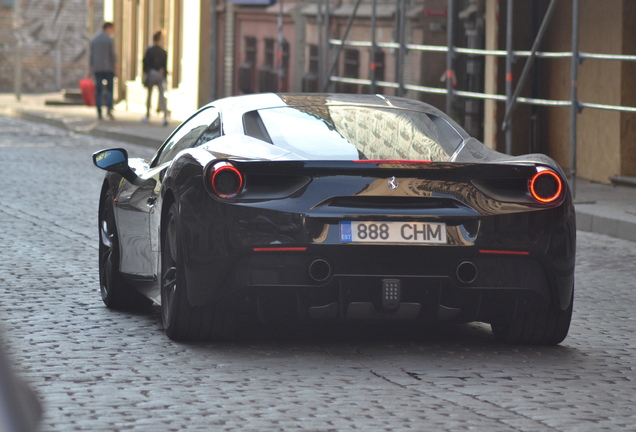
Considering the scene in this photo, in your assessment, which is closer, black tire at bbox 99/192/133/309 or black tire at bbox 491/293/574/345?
black tire at bbox 491/293/574/345

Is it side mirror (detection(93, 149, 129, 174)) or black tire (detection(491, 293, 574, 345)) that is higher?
side mirror (detection(93, 149, 129, 174))

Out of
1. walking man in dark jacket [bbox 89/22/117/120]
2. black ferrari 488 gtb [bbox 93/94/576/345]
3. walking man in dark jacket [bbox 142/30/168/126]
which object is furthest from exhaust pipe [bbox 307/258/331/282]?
walking man in dark jacket [bbox 89/22/117/120]

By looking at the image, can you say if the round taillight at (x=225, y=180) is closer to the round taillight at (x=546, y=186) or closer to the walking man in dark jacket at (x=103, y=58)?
the round taillight at (x=546, y=186)

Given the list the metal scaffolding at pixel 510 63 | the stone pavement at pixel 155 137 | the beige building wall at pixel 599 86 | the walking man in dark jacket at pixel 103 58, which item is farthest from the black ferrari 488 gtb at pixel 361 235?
the walking man in dark jacket at pixel 103 58

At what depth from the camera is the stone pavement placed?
523 inches

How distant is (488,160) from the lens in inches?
260

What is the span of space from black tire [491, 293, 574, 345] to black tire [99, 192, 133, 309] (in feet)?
6.86

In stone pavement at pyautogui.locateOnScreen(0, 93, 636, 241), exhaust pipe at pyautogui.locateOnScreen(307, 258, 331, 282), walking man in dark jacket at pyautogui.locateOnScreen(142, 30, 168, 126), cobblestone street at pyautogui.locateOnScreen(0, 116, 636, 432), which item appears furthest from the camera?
walking man in dark jacket at pyautogui.locateOnScreen(142, 30, 168, 126)

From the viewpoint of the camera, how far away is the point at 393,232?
6.21m

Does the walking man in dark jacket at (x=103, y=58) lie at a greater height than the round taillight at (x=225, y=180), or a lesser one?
greater

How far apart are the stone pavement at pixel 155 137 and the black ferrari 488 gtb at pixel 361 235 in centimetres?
640

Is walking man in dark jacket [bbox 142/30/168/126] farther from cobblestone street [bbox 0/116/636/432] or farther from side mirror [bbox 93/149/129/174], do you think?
side mirror [bbox 93/149/129/174]

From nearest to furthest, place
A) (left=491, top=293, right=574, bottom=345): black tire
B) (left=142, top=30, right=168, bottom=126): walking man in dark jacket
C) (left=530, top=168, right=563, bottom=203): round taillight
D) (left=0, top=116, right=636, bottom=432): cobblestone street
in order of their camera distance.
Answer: (left=0, top=116, right=636, bottom=432): cobblestone street
(left=530, top=168, right=563, bottom=203): round taillight
(left=491, top=293, right=574, bottom=345): black tire
(left=142, top=30, right=168, bottom=126): walking man in dark jacket

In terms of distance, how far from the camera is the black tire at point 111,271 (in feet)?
25.7
